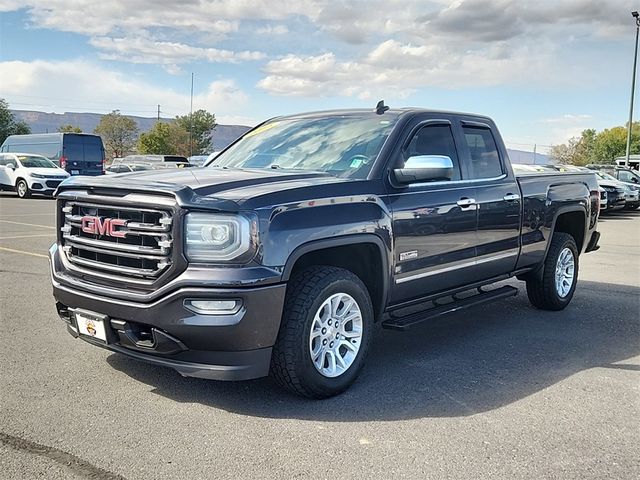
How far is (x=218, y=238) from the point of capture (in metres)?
3.71

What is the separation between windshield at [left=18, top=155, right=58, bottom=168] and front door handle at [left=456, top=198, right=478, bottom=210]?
21768 mm

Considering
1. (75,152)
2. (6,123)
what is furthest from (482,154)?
(6,123)

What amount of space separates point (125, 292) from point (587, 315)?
4.88 m

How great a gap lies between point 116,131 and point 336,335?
89311mm

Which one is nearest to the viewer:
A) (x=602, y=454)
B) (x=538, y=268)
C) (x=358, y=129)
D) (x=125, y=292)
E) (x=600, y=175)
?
(x=602, y=454)

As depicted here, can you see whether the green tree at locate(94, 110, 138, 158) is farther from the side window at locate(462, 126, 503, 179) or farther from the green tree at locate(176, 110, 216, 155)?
the side window at locate(462, 126, 503, 179)

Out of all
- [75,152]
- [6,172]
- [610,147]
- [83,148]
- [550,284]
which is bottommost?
[550,284]

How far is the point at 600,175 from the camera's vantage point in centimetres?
2328

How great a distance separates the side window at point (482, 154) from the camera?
18.9 ft

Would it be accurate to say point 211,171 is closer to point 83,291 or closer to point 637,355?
point 83,291

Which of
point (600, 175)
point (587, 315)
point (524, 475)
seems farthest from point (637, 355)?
point (600, 175)

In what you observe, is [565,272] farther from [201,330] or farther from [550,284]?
[201,330]

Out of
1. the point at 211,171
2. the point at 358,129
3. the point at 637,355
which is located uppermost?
the point at 358,129

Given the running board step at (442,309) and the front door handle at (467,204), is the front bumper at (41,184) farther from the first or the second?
the front door handle at (467,204)
